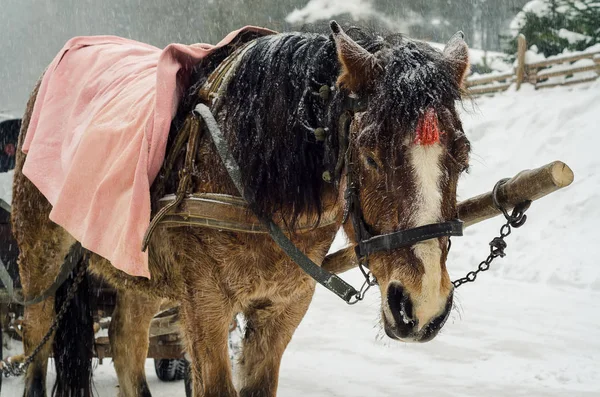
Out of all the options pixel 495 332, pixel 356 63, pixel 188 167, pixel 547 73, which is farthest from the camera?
pixel 547 73

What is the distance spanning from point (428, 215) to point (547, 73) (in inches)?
648

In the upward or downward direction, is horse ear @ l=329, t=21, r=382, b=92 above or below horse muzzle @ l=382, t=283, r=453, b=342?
above

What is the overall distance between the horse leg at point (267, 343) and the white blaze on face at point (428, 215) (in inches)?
40.9

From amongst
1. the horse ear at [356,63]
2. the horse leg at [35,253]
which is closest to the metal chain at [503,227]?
the horse ear at [356,63]

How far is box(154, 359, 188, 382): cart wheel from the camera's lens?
503cm

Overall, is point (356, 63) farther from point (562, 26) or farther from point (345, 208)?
point (562, 26)

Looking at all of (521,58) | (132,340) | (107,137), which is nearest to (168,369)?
(132,340)

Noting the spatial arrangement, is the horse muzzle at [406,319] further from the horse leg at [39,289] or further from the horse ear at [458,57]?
the horse leg at [39,289]

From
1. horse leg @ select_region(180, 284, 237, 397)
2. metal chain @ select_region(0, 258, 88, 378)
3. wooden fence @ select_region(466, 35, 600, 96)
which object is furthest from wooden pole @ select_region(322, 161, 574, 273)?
wooden fence @ select_region(466, 35, 600, 96)

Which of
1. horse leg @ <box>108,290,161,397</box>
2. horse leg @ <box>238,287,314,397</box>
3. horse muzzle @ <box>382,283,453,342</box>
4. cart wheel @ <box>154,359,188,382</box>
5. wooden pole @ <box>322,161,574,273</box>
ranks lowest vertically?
cart wheel @ <box>154,359,188,382</box>

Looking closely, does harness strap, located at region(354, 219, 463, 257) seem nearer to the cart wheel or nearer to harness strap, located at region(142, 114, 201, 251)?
harness strap, located at region(142, 114, 201, 251)

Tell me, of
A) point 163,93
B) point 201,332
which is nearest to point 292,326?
point 201,332

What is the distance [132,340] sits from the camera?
407cm

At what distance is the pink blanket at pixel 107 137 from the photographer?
266 centimetres
